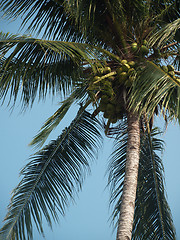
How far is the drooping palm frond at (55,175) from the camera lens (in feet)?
18.8

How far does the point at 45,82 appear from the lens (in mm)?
5758

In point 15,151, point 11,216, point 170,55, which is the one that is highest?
point 15,151

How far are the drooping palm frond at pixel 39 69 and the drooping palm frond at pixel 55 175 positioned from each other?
0.61 metres

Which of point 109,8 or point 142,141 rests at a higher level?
point 109,8

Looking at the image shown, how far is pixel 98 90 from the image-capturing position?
499 centimetres

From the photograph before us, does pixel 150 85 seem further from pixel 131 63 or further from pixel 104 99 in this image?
pixel 104 99

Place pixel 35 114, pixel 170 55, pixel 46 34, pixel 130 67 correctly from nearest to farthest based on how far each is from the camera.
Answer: pixel 130 67 < pixel 170 55 < pixel 46 34 < pixel 35 114

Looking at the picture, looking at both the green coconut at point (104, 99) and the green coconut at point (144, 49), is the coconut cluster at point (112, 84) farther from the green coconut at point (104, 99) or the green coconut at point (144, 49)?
the green coconut at point (144, 49)

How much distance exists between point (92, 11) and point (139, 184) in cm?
271

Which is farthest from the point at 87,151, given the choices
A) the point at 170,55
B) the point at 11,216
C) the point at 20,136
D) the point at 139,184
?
the point at 20,136

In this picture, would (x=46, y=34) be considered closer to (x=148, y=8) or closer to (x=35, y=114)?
(x=148, y=8)

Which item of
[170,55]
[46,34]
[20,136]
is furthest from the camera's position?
[20,136]

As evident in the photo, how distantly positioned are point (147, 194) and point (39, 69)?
8.01 ft

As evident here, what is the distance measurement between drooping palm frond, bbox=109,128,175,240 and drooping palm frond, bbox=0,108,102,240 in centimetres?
41
